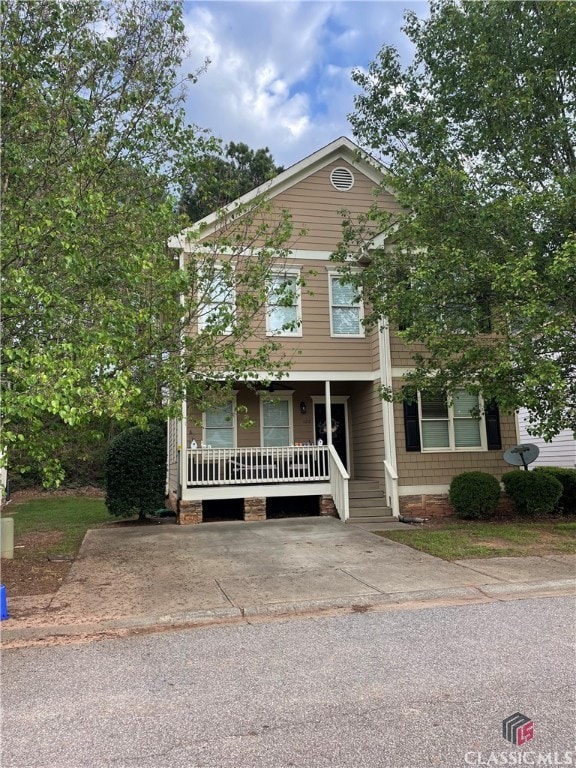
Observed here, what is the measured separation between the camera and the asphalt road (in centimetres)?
299

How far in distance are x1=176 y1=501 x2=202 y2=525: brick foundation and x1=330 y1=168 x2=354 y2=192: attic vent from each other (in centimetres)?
854

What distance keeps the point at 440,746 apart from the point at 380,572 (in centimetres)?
442

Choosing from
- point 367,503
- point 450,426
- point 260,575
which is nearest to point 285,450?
Result: point 367,503

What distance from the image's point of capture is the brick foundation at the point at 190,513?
484 inches

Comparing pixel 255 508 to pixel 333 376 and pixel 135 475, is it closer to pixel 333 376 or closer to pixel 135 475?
pixel 135 475

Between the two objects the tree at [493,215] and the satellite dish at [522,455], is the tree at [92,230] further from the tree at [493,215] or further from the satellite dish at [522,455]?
the satellite dish at [522,455]

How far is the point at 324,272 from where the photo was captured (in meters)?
13.9

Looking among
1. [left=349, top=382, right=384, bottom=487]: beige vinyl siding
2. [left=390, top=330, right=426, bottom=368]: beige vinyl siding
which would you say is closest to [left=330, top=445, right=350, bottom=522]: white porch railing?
[left=349, top=382, right=384, bottom=487]: beige vinyl siding

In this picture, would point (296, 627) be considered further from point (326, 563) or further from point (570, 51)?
point (570, 51)

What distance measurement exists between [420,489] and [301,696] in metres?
9.79

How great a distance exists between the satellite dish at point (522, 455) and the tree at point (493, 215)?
106 inches

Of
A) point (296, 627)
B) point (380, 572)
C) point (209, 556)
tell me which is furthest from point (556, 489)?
point (296, 627)

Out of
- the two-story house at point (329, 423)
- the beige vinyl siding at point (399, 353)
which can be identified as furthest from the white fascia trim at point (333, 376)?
the beige vinyl siding at point (399, 353)

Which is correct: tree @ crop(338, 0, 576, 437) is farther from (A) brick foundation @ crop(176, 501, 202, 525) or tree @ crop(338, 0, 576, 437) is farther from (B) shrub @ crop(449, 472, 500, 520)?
(A) brick foundation @ crop(176, 501, 202, 525)
